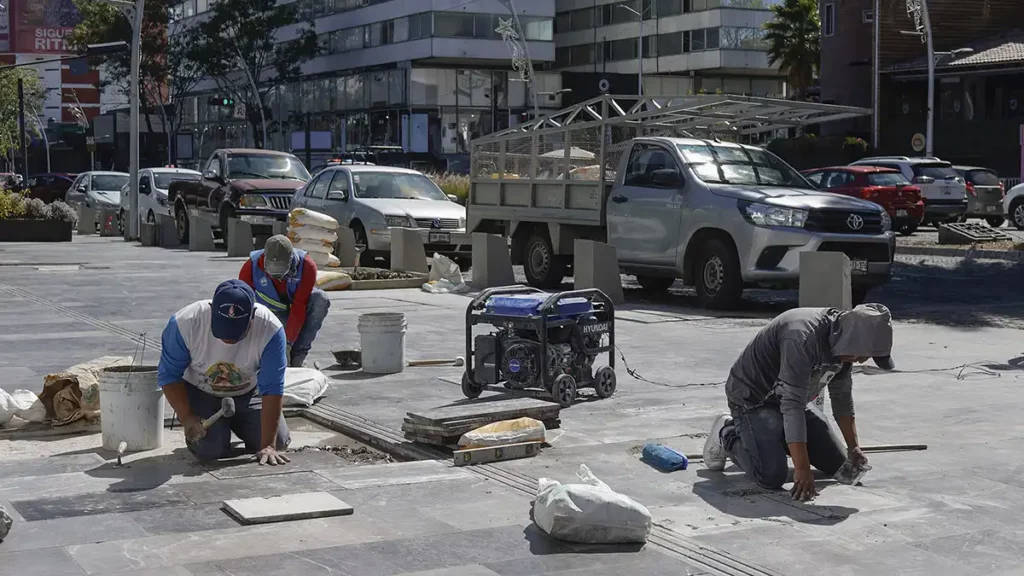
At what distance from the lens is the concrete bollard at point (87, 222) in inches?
1476

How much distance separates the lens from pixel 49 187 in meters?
50.7

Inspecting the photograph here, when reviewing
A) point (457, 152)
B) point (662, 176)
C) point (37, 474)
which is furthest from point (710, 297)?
point (457, 152)

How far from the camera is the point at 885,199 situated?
101ft

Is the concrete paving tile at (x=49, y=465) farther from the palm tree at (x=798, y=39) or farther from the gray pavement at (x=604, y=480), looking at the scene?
the palm tree at (x=798, y=39)

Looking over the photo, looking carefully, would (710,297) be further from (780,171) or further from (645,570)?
(645,570)

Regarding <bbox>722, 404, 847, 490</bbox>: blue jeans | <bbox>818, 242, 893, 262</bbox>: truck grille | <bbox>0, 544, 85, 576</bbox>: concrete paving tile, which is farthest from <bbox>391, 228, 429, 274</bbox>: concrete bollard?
<bbox>0, 544, 85, 576</bbox>: concrete paving tile

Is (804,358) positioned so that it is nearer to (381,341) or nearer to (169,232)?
(381,341)

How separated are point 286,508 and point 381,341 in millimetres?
4721

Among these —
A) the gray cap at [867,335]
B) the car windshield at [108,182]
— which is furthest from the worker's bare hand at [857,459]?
the car windshield at [108,182]

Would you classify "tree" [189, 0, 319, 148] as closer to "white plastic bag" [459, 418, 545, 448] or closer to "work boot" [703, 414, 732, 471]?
"white plastic bag" [459, 418, 545, 448]

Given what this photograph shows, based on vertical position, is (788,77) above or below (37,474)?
above

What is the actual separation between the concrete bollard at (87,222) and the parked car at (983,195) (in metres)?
22.4

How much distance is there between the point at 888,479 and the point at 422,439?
2.68m

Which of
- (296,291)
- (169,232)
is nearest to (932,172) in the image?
(169,232)
